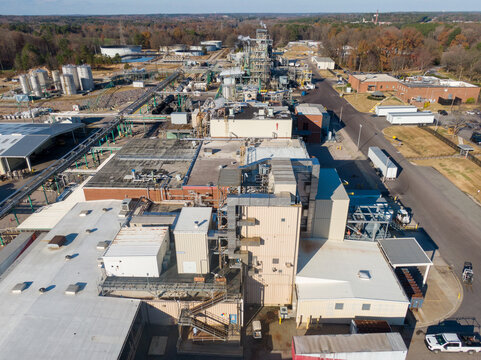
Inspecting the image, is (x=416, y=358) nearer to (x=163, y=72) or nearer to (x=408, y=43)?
(x=163, y=72)

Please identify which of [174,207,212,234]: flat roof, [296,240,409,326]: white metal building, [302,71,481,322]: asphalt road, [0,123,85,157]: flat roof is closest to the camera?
[296,240,409,326]: white metal building

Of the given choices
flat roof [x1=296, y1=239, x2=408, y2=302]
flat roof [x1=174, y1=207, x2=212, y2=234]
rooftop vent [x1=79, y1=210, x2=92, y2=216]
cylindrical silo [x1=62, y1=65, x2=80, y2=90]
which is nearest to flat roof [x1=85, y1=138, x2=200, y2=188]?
rooftop vent [x1=79, y1=210, x2=92, y2=216]

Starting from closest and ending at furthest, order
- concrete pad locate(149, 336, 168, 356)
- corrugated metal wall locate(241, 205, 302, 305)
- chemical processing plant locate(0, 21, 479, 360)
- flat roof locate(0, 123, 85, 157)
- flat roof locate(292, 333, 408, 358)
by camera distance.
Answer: flat roof locate(292, 333, 408, 358)
chemical processing plant locate(0, 21, 479, 360)
concrete pad locate(149, 336, 168, 356)
corrugated metal wall locate(241, 205, 302, 305)
flat roof locate(0, 123, 85, 157)

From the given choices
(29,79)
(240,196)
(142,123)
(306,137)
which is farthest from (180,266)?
(29,79)

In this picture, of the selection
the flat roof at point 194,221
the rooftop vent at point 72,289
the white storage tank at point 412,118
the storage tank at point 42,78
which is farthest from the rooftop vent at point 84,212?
the storage tank at point 42,78

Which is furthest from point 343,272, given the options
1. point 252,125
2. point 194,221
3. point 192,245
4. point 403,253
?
point 252,125

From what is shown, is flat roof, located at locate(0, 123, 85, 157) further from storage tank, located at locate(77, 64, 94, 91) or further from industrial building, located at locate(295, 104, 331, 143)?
storage tank, located at locate(77, 64, 94, 91)
